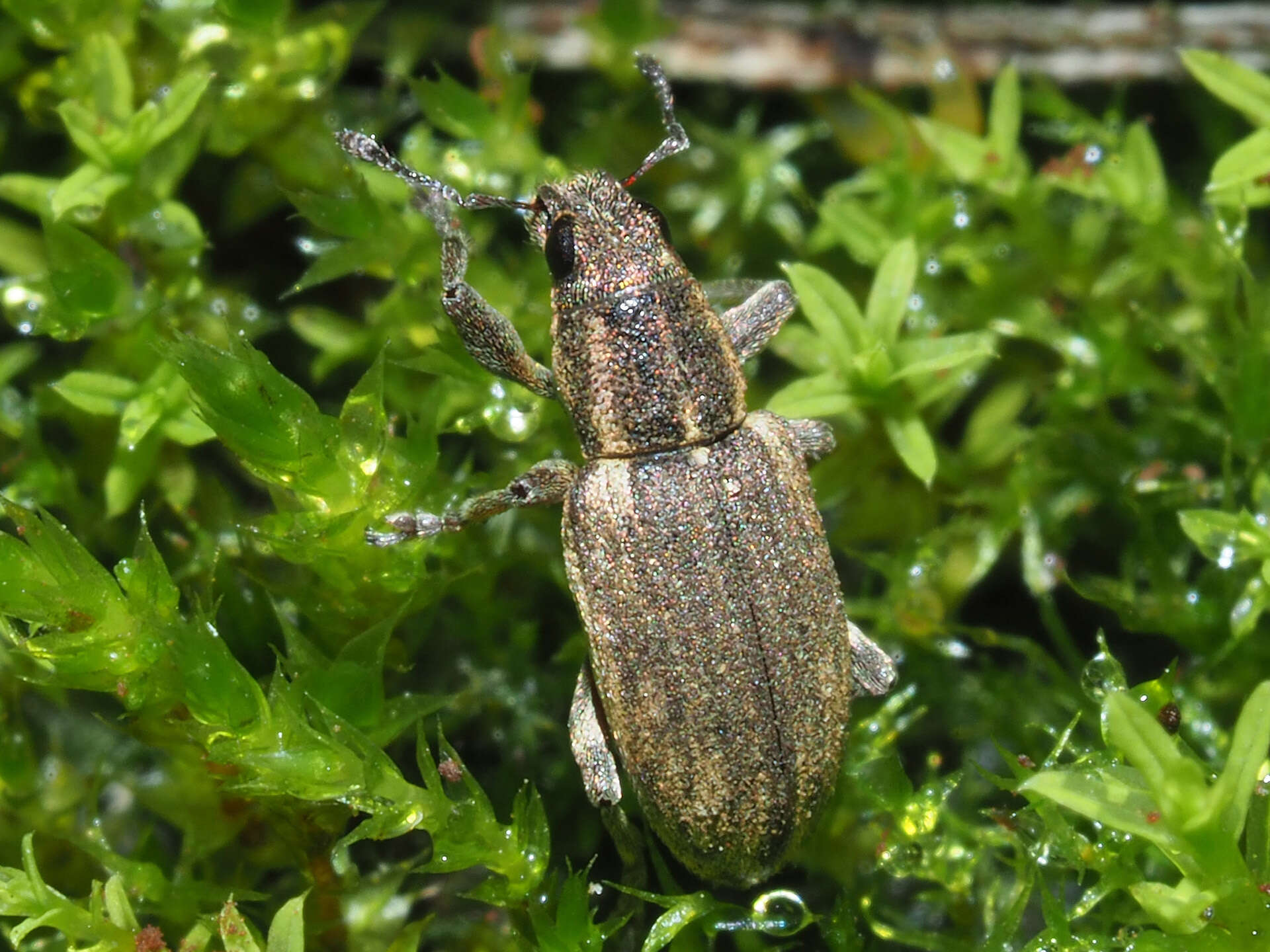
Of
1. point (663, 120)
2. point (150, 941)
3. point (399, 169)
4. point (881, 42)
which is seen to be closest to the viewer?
point (150, 941)

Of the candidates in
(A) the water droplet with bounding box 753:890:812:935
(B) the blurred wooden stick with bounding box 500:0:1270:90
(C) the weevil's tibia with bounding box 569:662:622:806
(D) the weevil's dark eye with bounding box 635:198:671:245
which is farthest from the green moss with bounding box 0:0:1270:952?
(D) the weevil's dark eye with bounding box 635:198:671:245

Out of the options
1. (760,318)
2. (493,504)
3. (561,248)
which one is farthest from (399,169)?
(760,318)

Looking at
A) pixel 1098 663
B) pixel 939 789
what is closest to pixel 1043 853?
pixel 939 789

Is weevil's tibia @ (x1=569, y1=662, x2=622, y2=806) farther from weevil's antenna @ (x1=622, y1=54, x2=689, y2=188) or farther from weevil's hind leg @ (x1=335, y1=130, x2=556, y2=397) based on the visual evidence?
weevil's antenna @ (x1=622, y1=54, x2=689, y2=188)

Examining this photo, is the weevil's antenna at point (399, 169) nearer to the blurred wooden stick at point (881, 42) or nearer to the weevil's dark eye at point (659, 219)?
the weevil's dark eye at point (659, 219)

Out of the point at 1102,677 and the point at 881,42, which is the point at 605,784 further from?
the point at 881,42

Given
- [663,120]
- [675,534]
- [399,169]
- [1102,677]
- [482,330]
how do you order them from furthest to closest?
1. [663,120]
2. [399,169]
3. [482,330]
4. [675,534]
5. [1102,677]
